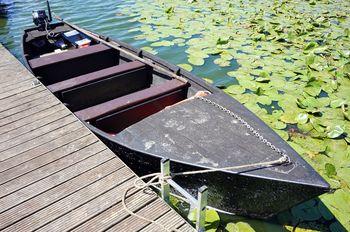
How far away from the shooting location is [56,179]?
310cm

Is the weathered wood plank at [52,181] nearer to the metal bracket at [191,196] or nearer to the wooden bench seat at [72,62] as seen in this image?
the metal bracket at [191,196]

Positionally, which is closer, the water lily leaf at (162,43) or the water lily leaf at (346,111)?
the water lily leaf at (346,111)

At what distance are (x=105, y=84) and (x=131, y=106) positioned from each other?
0.94m

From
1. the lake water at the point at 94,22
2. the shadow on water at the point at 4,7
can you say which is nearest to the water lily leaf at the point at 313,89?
the lake water at the point at 94,22

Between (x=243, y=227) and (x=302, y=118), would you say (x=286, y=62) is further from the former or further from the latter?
(x=243, y=227)

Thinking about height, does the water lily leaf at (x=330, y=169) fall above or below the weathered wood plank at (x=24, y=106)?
below

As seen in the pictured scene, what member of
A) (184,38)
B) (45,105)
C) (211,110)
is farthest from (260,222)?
(184,38)

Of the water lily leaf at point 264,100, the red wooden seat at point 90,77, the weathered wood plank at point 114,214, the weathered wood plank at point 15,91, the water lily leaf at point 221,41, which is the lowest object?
the water lily leaf at point 264,100

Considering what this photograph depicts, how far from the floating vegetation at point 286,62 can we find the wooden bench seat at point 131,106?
4.90ft

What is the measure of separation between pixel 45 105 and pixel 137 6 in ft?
23.7

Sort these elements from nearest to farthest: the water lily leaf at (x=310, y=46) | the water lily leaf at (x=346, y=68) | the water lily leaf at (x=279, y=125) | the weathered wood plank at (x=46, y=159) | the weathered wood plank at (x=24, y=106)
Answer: the weathered wood plank at (x=46, y=159), the weathered wood plank at (x=24, y=106), the water lily leaf at (x=279, y=125), the water lily leaf at (x=346, y=68), the water lily leaf at (x=310, y=46)

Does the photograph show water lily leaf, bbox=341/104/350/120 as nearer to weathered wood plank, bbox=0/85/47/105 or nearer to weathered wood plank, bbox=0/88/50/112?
weathered wood plank, bbox=0/88/50/112

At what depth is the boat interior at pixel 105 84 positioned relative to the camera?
4133mm

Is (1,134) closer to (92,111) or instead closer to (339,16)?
(92,111)
